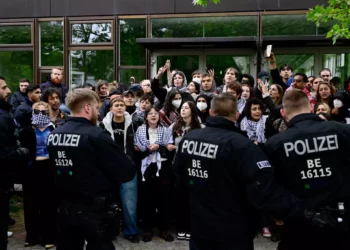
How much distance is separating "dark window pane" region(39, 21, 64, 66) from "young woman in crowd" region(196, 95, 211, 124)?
8.06m

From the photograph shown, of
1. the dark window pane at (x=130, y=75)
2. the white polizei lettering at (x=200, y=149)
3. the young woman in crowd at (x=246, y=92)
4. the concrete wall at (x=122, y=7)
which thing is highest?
the concrete wall at (x=122, y=7)

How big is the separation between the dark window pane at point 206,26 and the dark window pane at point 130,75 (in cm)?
118

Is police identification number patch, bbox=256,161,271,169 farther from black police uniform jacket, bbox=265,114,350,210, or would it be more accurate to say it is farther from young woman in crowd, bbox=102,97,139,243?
young woman in crowd, bbox=102,97,139,243

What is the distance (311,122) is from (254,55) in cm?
877

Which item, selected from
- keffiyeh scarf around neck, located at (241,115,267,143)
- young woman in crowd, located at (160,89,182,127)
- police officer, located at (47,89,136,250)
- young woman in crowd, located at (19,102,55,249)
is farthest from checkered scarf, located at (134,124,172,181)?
police officer, located at (47,89,136,250)

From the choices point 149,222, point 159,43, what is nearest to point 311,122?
point 149,222

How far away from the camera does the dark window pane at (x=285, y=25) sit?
12047mm

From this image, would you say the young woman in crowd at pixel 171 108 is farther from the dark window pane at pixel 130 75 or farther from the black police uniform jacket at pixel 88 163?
the dark window pane at pixel 130 75

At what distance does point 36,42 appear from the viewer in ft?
44.2

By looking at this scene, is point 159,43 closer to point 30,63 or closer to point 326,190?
point 30,63

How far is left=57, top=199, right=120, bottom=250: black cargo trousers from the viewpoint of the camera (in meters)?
3.83

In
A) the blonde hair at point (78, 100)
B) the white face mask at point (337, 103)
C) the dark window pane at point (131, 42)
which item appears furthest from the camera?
the dark window pane at point (131, 42)

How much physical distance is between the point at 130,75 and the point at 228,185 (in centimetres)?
981

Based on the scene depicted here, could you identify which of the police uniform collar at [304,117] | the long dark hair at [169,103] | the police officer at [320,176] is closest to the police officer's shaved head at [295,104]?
the police uniform collar at [304,117]
